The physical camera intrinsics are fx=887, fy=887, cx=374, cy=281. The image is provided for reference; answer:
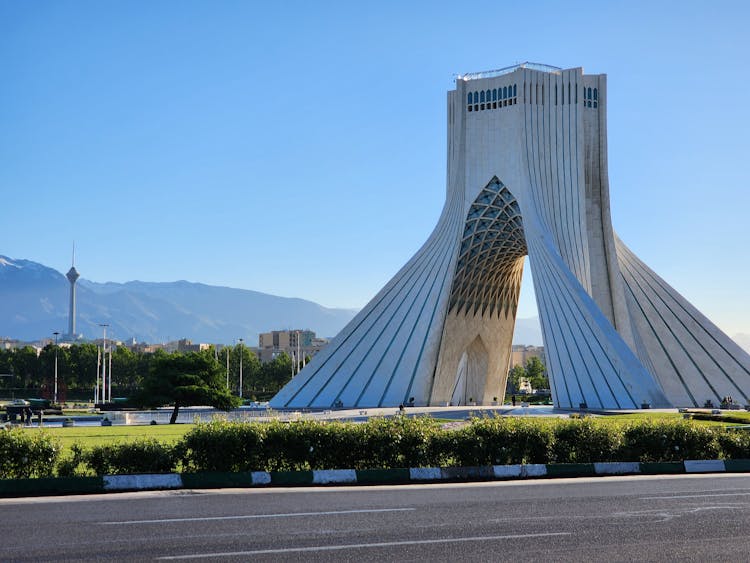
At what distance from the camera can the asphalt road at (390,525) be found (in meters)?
9.19

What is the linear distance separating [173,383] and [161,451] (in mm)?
21935

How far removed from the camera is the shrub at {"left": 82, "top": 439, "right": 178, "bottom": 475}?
15.0 metres

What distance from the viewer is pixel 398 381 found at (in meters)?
48.5

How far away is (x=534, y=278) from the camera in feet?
154

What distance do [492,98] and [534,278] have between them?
13.6m

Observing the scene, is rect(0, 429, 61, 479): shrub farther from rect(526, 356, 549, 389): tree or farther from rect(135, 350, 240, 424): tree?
rect(526, 356, 549, 389): tree

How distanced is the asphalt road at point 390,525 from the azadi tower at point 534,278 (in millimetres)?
28526

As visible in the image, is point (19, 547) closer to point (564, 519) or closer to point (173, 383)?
point (564, 519)

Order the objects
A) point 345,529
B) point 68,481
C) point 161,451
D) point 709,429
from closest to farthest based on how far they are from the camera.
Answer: point 345,529, point 68,481, point 161,451, point 709,429

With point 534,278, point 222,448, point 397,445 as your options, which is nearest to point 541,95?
point 534,278

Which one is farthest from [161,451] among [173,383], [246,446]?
[173,383]

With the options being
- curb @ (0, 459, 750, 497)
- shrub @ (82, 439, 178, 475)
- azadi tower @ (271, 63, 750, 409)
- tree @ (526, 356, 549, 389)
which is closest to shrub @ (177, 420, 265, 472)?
shrub @ (82, 439, 178, 475)

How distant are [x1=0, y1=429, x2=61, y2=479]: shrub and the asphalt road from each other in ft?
4.32

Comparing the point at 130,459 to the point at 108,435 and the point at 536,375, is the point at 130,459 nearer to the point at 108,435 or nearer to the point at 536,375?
the point at 108,435
